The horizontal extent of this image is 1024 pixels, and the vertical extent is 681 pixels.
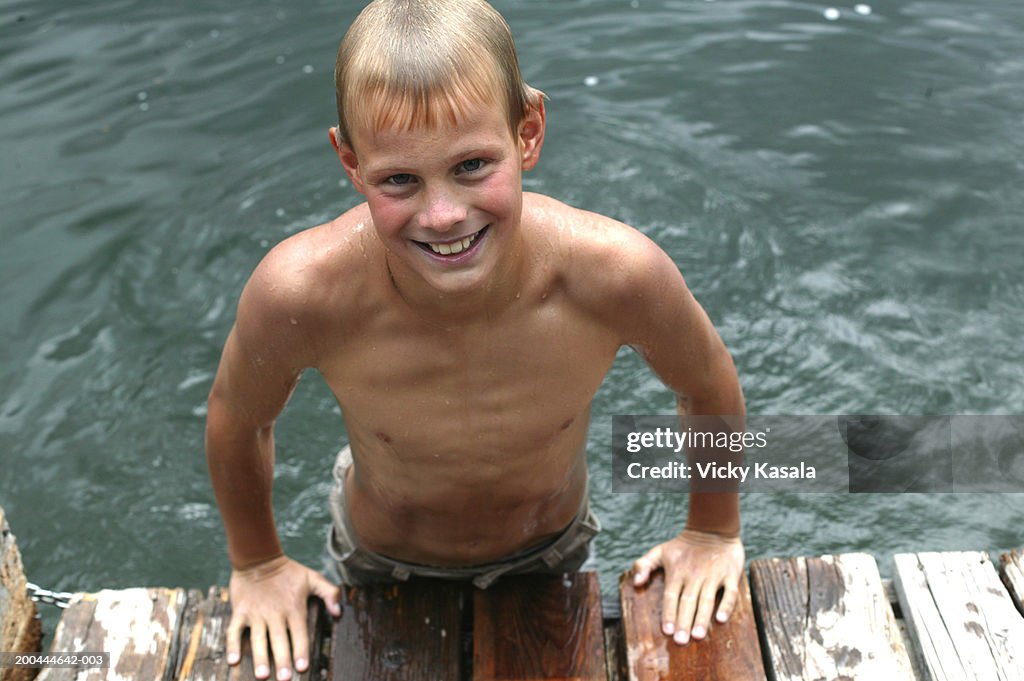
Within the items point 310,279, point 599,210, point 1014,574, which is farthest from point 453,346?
point 599,210

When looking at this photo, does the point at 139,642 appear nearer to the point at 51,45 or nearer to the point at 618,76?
the point at 618,76

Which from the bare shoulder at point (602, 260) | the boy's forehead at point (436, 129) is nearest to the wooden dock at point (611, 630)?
the bare shoulder at point (602, 260)

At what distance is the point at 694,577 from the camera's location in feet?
9.21

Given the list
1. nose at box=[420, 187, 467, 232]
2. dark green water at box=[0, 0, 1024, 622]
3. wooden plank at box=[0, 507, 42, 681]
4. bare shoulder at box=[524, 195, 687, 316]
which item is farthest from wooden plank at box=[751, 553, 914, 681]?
wooden plank at box=[0, 507, 42, 681]

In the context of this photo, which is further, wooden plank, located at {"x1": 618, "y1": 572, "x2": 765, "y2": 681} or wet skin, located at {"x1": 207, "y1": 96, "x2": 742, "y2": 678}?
wooden plank, located at {"x1": 618, "y1": 572, "x2": 765, "y2": 681}

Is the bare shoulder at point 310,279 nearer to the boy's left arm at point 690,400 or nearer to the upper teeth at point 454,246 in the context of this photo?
the upper teeth at point 454,246

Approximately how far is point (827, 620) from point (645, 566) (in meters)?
0.45

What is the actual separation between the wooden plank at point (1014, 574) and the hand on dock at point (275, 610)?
64.4 inches

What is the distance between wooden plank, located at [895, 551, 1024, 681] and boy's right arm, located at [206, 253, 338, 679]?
4.60 ft

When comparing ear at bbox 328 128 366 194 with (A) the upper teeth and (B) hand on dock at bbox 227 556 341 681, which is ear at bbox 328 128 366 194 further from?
(B) hand on dock at bbox 227 556 341 681

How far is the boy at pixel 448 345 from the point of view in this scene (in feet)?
6.68

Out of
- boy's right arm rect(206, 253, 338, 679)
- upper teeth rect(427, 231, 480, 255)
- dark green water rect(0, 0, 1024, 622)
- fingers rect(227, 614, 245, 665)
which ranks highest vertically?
upper teeth rect(427, 231, 480, 255)

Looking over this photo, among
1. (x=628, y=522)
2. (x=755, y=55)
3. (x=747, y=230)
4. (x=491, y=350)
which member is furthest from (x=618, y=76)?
(x=491, y=350)

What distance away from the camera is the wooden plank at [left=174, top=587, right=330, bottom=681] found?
274cm
